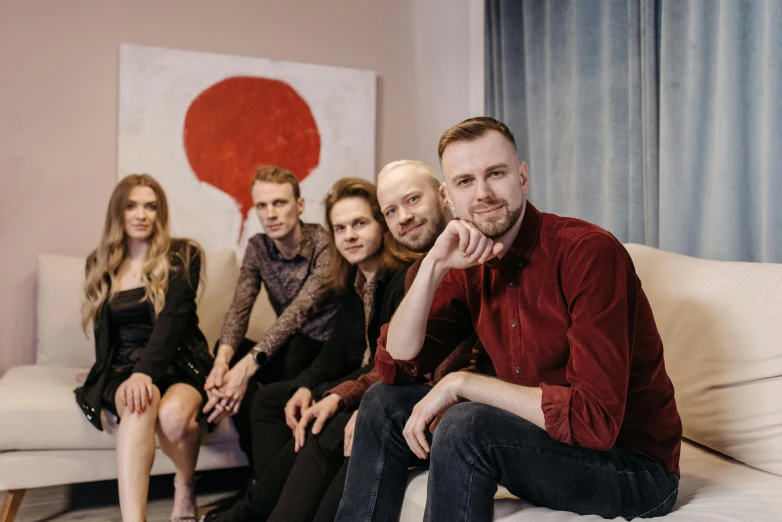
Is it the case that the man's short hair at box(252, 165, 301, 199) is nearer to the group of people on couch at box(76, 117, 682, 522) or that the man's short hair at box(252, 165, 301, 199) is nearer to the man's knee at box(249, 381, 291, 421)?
the group of people on couch at box(76, 117, 682, 522)

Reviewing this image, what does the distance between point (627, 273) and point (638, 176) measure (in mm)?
1343

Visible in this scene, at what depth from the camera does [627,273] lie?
4.40ft

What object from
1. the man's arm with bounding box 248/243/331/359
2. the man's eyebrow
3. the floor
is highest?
the man's eyebrow

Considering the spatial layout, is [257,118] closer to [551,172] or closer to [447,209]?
[551,172]

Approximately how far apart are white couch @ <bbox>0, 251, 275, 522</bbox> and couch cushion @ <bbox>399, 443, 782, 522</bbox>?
43.5 inches

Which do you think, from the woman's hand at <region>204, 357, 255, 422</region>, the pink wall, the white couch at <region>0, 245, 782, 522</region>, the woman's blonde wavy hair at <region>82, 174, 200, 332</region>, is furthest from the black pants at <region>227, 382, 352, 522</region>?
the pink wall

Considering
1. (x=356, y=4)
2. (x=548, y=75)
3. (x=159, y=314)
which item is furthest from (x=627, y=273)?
(x=356, y=4)

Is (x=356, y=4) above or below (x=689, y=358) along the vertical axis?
above

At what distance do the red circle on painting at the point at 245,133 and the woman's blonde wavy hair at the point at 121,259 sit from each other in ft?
2.69

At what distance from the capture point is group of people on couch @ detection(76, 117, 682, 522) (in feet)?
4.24

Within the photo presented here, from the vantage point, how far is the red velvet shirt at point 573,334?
1.27 m

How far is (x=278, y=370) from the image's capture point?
8.34ft

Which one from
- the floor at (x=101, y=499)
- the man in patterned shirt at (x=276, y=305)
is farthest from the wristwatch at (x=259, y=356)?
the floor at (x=101, y=499)

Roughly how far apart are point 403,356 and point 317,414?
1.66 feet
